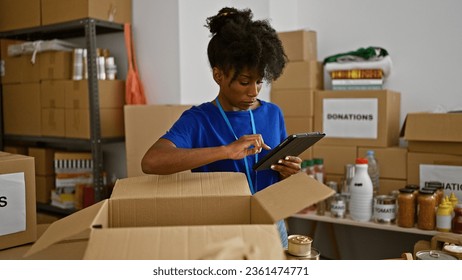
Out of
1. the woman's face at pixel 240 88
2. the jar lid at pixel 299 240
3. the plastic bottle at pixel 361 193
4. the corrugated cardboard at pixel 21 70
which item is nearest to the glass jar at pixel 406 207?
the plastic bottle at pixel 361 193

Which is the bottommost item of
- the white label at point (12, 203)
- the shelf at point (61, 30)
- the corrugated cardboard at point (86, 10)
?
the white label at point (12, 203)

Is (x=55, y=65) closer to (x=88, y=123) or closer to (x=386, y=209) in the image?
Result: (x=88, y=123)

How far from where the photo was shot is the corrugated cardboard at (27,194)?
36.6 inches

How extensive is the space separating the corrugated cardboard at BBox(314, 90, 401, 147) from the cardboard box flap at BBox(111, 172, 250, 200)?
4.65ft

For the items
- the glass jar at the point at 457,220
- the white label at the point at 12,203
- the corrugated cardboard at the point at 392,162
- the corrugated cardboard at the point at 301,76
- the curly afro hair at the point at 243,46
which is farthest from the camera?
the corrugated cardboard at the point at 301,76

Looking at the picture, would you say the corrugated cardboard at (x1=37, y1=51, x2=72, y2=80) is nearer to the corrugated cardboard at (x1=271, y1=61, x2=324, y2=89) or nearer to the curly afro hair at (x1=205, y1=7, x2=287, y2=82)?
the corrugated cardboard at (x1=271, y1=61, x2=324, y2=89)

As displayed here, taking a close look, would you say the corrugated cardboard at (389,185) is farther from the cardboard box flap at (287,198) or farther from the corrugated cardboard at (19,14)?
the corrugated cardboard at (19,14)

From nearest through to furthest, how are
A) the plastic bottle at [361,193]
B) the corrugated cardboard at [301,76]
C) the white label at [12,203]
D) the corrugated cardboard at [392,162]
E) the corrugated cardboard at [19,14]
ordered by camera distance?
the white label at [12,203] < the plastic bottle at [361,193] < the corrugated cardboard at [392,162] < the corrugated cardboard at [301,76] < the corrugated cardboard at [19,14]

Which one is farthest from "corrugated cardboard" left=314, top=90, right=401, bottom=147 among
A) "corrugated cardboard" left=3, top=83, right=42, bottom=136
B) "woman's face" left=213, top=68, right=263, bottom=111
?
"corrugated cardboard" left=3, top=83, right=42, bottom=136

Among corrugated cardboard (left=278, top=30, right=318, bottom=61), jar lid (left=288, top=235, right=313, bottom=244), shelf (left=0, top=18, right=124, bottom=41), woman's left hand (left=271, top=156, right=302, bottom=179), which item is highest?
shelf (left=0, top=18, right=124, bottom=41)

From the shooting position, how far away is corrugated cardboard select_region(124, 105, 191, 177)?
6.47 feet

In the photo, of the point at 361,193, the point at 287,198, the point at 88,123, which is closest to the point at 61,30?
the point at 88,123

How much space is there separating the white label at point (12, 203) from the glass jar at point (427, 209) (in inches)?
58.3

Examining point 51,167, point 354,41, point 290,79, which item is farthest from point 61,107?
point 354,41
